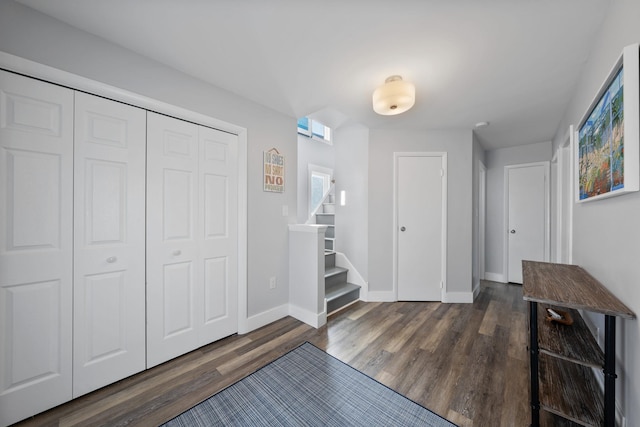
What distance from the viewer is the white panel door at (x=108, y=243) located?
1515mm

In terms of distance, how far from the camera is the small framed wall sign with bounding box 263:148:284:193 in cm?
249

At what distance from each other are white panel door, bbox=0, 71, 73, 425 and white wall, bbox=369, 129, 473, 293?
113 inches

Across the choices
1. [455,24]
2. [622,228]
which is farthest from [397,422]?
[455,24]

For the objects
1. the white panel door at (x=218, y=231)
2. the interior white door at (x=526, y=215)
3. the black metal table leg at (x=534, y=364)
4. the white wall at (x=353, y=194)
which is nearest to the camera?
the black metal table leg at (x=534, y=364)

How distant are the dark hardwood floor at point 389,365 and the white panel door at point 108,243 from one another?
22cm

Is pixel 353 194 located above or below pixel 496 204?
above

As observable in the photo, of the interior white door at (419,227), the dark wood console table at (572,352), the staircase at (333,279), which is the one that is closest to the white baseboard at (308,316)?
the staircase at (333,279)

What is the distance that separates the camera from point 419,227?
10.5 feet

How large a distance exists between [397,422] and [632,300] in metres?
1.25

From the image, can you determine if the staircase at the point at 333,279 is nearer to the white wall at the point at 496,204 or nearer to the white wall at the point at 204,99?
the white wall at the point at 204,99

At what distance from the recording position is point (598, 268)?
1.48 meters

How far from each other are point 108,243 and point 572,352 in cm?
274

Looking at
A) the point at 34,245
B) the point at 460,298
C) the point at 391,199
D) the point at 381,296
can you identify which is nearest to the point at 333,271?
the point at 381,296

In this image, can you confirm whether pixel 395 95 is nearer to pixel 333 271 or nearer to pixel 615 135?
pixel 615 135
